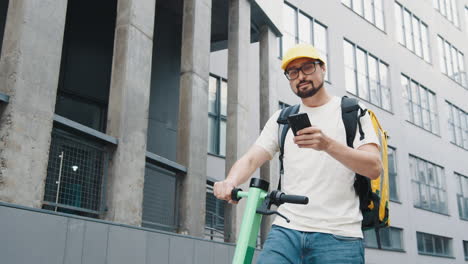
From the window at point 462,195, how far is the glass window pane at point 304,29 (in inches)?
599

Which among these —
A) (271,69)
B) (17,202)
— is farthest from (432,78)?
(17,202)

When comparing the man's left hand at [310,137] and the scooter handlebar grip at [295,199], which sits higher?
the man's left hand at [310,137]

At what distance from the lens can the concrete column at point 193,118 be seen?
953cm

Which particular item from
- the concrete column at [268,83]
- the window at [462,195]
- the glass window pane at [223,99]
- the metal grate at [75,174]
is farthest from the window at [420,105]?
the metal grate at [75,174]

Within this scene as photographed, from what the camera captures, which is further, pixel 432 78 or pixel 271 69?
pixel 432 78

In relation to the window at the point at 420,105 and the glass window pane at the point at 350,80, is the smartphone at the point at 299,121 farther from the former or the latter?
the window at the point at 420,105

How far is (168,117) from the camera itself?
14047 mm

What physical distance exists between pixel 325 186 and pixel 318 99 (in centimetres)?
53

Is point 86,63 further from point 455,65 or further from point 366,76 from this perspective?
point 455,65

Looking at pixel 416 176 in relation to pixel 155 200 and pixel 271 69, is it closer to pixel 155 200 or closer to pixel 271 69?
pixel 271 69

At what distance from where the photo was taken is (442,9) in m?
34.1

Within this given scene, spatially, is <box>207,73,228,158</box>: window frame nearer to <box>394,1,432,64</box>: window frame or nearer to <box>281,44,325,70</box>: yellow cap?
<box>281,44,325,70</box>: yellow cap

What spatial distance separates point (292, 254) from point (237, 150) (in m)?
8.87

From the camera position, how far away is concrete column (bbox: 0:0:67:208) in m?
5.82
